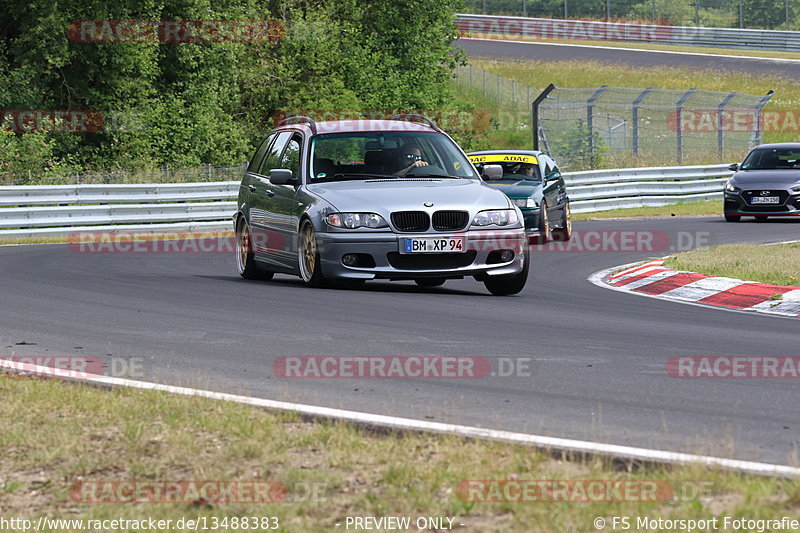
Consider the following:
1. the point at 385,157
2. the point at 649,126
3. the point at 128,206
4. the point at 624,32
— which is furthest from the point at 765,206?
the point at 624,32

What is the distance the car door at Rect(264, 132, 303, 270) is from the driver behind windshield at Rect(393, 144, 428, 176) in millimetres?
996

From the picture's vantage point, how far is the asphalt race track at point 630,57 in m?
59.4

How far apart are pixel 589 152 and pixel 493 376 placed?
26612 millimetres

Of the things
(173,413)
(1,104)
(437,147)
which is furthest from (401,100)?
(173,413)

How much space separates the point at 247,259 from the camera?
1394 cm

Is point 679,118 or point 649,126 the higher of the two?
point 679,118

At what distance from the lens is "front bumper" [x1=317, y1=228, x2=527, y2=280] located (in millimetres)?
11406

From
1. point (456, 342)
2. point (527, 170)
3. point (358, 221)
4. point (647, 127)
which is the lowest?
point (647, 127)

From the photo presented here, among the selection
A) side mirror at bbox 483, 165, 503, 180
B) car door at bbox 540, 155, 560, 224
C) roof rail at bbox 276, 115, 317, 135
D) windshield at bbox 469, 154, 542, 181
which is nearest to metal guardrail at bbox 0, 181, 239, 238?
windshield at bbox 469, 154, 542, 181

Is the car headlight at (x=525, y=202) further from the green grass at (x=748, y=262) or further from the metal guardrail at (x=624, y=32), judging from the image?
the metal guardrail at (x=624, y=32)

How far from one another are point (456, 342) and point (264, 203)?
533 cm

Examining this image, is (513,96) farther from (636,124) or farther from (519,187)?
(519,187)

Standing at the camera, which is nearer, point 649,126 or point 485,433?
point 485,433

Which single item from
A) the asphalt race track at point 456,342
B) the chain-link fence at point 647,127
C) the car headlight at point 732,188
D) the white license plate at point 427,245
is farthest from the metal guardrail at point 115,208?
the white license plate at point 427,245
